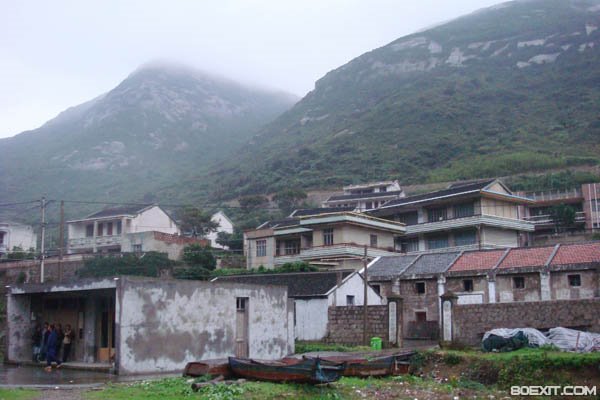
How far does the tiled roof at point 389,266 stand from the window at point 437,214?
13.3 metres

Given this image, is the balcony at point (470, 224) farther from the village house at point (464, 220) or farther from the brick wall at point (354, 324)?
the brick wall at point (354, 324)

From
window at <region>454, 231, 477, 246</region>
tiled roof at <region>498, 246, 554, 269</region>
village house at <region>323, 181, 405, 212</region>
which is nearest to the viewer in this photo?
tiled roof at <region>498, 246, 554, 269</region>

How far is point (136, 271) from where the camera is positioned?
5053cm

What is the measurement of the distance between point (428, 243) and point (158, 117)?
123 m

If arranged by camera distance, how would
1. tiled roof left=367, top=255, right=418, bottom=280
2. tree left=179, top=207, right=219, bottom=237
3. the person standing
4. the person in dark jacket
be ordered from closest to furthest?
the person in dark jacket → the person standing → tiled roof left=367, top=255, right=418, bottom=280 → tree left=179, top=207, right=219, bottom=237

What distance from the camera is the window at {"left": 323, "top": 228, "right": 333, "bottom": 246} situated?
52.4 metres

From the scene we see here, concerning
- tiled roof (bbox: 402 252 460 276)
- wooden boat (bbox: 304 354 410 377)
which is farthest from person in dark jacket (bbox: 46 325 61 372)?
tiled roof (bbox: 402 252 460 276)

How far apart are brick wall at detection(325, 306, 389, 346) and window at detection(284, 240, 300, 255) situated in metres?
21.9

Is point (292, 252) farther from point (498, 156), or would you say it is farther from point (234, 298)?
point (498, 156)

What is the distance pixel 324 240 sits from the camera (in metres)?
Result: 52.8


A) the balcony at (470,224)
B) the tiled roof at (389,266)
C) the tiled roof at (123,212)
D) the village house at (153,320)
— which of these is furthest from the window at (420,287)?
the tiled roof at (123,212)

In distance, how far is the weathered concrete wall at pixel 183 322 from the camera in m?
21.6

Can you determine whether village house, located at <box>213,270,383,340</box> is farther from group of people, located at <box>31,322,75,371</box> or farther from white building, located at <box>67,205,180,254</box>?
white building, located at <box>67,205,180,254</box>

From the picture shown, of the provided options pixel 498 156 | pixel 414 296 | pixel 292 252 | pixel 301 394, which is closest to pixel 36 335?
pixel 301 394
